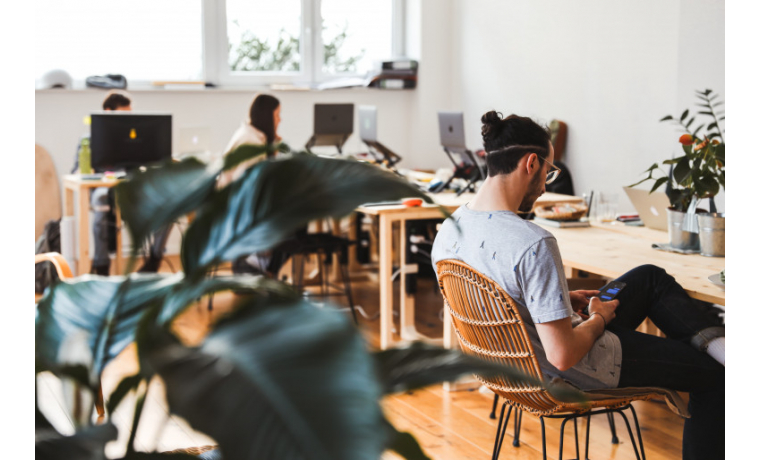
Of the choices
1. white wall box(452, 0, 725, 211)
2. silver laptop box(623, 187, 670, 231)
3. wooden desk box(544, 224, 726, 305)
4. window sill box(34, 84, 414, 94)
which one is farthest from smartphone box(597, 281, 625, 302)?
window sill box(34, 84, 414, 94)

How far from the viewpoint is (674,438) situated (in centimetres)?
285

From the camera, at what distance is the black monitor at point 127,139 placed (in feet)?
16.2

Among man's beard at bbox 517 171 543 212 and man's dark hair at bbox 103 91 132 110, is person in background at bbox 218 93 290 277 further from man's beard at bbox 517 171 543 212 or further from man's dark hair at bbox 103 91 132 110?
man's beard at bbox 517 171 543 212

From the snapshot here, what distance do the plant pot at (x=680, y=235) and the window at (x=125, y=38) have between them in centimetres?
478

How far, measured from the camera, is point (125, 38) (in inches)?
256

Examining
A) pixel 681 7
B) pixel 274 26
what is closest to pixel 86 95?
pixel 274 26

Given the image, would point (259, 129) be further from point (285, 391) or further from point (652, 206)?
point (285, 391)

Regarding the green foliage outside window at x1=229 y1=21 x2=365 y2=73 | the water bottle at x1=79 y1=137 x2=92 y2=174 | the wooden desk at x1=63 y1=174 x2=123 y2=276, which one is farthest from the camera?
the green foliage outside window at x1=229 y1=21 x2=365 y2=73

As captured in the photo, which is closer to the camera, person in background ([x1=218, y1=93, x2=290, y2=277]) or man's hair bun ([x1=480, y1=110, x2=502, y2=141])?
man's hair bun ([x1=480, y1=110, x2=502, y2=141])

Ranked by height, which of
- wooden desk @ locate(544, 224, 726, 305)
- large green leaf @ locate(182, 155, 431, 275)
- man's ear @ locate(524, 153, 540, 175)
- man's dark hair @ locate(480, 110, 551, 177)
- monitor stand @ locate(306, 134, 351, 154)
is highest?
monitor stand @ locate(306, 134, 351, 154)

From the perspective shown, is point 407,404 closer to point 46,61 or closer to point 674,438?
point 674,438

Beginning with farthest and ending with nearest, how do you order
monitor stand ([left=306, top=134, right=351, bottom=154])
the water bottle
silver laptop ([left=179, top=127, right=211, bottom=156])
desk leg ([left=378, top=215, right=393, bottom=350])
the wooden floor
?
monitor stand ([left=306, top=134, right=351, bottom=154])
silver laptop ([left=179, top=127, right=211, bottom=156])
the water bottle
desk leg ([left=378, top=215, right=393, bottom=350])
the wooden floor

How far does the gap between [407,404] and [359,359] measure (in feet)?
9.46

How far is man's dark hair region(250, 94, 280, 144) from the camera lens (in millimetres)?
4840
